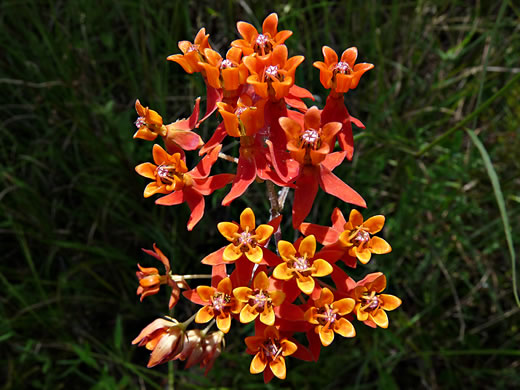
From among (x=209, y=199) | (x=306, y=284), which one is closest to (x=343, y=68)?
(x=306, y=284)

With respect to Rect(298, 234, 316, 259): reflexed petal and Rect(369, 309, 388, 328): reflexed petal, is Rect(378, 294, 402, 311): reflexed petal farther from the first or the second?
Rect(298, 234, 316, 259): reflexed petal

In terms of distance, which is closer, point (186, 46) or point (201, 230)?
point (186, 46)

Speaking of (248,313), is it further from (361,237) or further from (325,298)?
(361,237)

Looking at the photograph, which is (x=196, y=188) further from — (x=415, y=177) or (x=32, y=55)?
(x=32, y=55)

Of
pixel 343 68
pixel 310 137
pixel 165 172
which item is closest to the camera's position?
pixel 310 137

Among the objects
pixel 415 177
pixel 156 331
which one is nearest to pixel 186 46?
pixel 156 331

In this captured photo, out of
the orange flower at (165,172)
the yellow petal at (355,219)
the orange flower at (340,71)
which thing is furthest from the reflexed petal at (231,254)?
the orange flower at (340,71)
